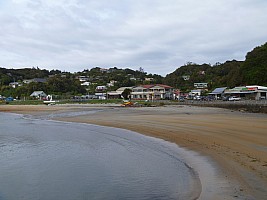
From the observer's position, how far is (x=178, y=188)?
710 cm

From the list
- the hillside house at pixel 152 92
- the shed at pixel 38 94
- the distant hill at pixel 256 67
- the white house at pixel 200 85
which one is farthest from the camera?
the white house at pixel 200 85

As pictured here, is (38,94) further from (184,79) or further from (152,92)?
(184,79)

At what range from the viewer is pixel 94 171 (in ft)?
30.0

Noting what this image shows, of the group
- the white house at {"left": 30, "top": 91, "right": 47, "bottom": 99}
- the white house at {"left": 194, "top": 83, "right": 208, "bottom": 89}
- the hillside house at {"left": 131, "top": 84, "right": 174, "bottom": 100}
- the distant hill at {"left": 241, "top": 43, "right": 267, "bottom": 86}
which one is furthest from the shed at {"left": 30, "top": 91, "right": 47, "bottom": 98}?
the distant hill at {"left": 241, "top": 43, "right": 267, "bottom": 86}

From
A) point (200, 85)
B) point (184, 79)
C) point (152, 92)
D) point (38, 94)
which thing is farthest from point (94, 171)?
point (184, 79)

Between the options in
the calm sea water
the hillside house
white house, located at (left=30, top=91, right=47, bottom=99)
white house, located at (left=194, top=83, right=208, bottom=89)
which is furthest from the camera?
white house, located at (left=194, top=83, right=208, bottom=89)

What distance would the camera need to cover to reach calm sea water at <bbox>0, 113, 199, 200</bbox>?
7051 millimetres

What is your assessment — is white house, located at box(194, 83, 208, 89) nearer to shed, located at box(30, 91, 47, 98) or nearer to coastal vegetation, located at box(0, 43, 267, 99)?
coastal vegetation, located at box(0, 43, 267, 99)

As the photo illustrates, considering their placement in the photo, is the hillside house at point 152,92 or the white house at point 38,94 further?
the white house at point 38,94

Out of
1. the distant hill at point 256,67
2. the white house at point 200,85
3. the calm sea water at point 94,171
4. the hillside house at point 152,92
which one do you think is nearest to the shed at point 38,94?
the hillside house at point 152,92

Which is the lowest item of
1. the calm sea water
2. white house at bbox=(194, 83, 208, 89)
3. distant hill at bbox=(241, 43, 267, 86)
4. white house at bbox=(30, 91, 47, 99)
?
the calm sea water

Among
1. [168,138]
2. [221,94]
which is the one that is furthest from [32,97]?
[168,138]

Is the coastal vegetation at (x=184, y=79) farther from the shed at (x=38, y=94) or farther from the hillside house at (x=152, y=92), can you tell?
the hillside house at (x=152, y=92)

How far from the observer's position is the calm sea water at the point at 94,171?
23.1ft
